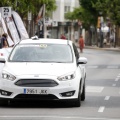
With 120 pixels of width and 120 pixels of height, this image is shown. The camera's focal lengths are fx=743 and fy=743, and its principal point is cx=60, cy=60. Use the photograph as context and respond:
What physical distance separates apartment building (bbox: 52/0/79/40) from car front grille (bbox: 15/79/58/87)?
101200 mm

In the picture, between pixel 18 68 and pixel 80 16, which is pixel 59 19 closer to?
pixel 80 16

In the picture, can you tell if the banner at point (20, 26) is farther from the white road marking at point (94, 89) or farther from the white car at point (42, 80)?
the white car at point (42, 80)

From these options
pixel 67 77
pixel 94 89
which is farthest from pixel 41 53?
pixel 94 89

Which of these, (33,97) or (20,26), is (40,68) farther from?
(20,26)

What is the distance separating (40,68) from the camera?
54.8 feet

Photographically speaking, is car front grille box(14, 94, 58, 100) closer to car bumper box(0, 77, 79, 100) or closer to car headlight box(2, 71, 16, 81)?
car bumper box(0, 77, 79, 100)

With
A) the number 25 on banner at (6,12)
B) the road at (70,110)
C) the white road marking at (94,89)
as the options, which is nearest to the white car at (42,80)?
the road at (70,110)

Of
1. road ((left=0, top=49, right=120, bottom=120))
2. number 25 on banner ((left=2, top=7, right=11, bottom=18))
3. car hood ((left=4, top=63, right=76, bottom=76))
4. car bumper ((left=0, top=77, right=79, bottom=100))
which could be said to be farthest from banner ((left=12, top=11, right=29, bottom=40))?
car bumper ((left=0, top=77, right=79, bottom=100))

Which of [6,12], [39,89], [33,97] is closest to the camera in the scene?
[39,89]

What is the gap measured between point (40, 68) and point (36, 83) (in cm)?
50

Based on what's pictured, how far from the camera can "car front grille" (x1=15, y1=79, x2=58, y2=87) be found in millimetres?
16312

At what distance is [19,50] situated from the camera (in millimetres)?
17953

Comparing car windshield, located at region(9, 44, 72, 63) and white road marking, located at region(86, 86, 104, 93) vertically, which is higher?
car windshield, located at region(9, 44, 72, 63)

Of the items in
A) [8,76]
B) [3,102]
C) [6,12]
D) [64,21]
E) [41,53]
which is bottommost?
[64,21]
